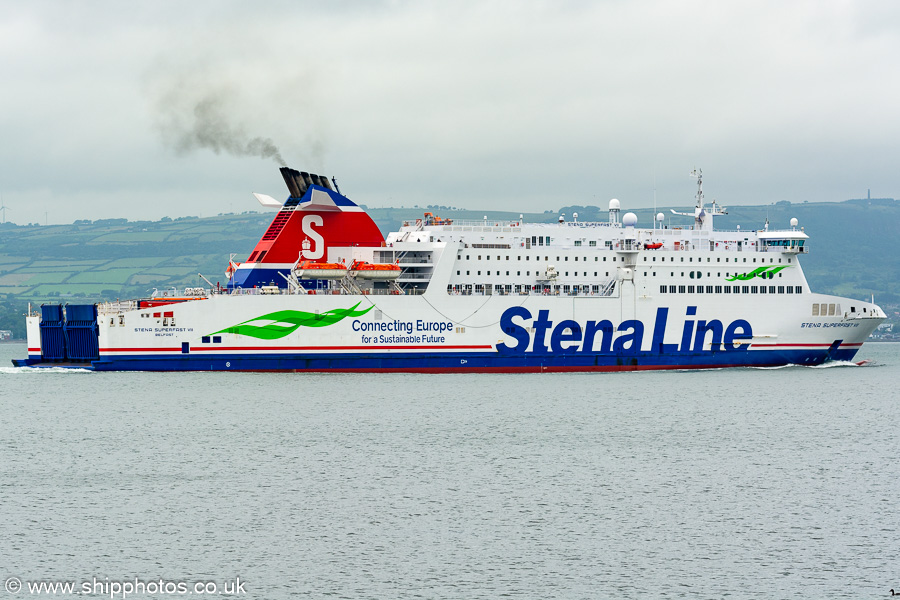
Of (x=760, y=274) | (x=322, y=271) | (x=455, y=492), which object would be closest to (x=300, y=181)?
(x=322, y=271)

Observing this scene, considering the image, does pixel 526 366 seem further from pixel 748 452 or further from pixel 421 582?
pixel 421 582

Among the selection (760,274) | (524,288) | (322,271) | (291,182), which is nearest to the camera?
(322,271)

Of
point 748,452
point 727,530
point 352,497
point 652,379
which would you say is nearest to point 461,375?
point 652,379

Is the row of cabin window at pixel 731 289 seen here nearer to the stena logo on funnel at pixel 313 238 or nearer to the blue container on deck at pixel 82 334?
the stena logo on funnel at pixel 313 238

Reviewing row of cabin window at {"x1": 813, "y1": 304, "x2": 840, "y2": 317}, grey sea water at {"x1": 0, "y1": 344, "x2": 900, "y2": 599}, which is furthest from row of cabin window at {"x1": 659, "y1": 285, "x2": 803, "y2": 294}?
grey sea water at {"x1": 0, "y1": 344, "x2": 900, "y2": 599}

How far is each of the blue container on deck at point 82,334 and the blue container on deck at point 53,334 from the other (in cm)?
20

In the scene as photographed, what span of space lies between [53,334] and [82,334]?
108 cm

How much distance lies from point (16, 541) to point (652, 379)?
79.5ft

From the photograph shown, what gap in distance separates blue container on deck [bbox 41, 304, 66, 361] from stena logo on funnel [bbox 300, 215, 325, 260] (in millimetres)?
8444

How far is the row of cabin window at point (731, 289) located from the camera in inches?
1510

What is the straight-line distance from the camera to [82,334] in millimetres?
35969

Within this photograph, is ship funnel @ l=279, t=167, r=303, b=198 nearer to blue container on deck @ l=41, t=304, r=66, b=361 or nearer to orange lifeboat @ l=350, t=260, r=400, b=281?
orange lifeboat @ l=350, t=260, r=400, b=281

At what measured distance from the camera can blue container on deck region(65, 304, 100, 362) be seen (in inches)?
1409

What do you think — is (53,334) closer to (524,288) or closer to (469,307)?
(469,307)
